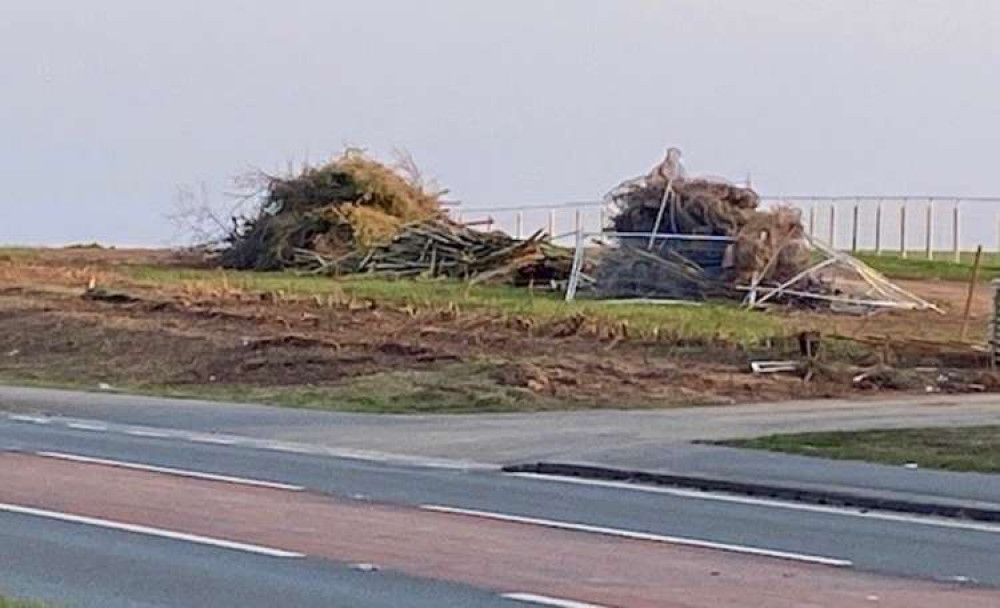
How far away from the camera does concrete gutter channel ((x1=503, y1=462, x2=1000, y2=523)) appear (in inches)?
670

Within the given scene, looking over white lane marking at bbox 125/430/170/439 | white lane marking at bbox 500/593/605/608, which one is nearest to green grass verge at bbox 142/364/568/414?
white lane marking at bbox 125/430/170/439

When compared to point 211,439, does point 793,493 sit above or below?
above

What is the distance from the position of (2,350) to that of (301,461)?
20.5 m

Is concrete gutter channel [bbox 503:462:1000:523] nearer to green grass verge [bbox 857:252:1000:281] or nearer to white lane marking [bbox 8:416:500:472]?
white lane marking [bbox 8:416:500:472]

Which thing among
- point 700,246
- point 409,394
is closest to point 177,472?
point 409,394


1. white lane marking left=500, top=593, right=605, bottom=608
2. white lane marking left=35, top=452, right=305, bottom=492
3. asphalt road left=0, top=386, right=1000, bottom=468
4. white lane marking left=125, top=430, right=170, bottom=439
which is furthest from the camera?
white lane marking left=125, top=430, right=170, bottom=439

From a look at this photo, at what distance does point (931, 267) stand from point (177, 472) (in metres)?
45.7

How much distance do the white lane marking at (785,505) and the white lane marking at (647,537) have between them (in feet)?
7.22

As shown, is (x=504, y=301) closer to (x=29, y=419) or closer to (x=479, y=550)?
(x=29, y=419)

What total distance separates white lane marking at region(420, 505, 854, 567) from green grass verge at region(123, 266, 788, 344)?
18492mm

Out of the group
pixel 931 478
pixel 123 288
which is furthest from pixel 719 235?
pixel 931 478

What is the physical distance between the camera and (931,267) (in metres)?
63.4

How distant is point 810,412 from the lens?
1049 inches

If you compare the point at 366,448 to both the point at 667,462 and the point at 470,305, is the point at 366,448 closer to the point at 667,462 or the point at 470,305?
the point at 667,462
